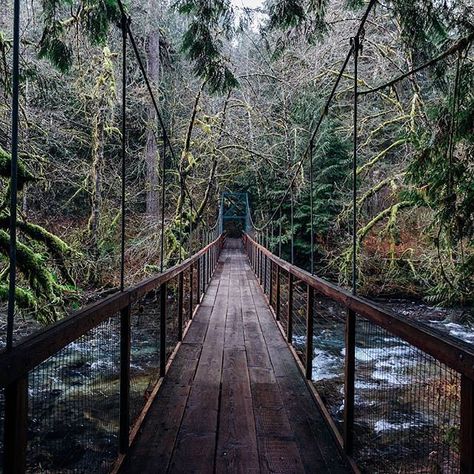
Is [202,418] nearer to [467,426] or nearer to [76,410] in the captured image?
[76,410]

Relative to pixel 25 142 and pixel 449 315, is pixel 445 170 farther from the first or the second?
pixel 449 315

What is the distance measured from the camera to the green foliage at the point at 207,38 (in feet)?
9.77

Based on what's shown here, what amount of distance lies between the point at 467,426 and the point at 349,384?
790 millimetres

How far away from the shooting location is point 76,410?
153cm

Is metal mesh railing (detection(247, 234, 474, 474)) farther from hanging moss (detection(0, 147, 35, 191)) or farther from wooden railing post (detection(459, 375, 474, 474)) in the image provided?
hanging moss (detection(0, 147, 35, 191))

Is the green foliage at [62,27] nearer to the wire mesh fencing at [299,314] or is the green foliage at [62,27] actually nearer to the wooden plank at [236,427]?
the wooden plank at [236,427]

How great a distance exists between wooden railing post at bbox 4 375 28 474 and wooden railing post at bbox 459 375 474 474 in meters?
0.83

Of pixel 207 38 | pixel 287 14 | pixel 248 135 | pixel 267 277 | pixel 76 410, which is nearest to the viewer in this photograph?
pixel 76 410

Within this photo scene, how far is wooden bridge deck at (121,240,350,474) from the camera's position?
1.58 m

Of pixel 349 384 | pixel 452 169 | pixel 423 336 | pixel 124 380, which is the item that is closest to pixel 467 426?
pixel 423 336

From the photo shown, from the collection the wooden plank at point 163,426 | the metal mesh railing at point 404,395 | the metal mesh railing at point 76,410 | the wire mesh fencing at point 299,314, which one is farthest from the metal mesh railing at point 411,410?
the wire mesh fencing at point 299,314

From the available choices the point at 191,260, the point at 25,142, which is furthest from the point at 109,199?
the point at 191,260

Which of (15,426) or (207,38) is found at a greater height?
(207,38)

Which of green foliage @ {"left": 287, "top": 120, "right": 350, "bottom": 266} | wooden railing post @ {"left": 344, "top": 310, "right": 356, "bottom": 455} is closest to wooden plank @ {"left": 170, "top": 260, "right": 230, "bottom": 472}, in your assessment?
wooden railing post @ {"left": 344, "top": 310, "right": 356, "bottom": 455}
